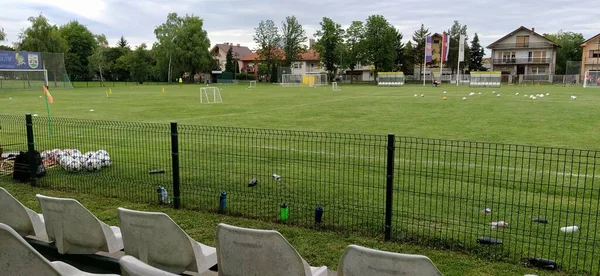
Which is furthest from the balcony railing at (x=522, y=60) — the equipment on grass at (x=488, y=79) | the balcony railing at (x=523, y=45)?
the equipment on grass at (x=488, y=79)

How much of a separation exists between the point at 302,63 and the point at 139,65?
113 feet

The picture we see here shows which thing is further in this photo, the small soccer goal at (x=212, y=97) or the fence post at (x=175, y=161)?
the small soccer goal at (x=212, y=97)

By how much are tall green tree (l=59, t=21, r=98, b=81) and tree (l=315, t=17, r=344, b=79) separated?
45.5 metres

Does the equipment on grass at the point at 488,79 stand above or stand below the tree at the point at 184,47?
below

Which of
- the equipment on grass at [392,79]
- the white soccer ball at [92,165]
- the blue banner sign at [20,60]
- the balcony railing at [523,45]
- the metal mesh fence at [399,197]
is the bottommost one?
the metal mesh fence at [399,197]

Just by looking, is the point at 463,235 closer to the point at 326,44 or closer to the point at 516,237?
the point at 516,237

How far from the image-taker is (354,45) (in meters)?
89.9

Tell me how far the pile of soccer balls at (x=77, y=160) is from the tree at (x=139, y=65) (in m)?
86.2

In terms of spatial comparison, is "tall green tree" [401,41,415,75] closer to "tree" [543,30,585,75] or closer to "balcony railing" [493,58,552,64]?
"balcony railing" [493,58,552,64]

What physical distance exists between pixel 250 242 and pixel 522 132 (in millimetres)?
13966

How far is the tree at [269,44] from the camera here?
93.8 m

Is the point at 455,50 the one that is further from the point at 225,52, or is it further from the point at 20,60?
the point at 20,60

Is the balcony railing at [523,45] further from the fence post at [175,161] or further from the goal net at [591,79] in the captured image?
the fence post at [175,161]

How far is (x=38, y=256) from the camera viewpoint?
2.32 metres
